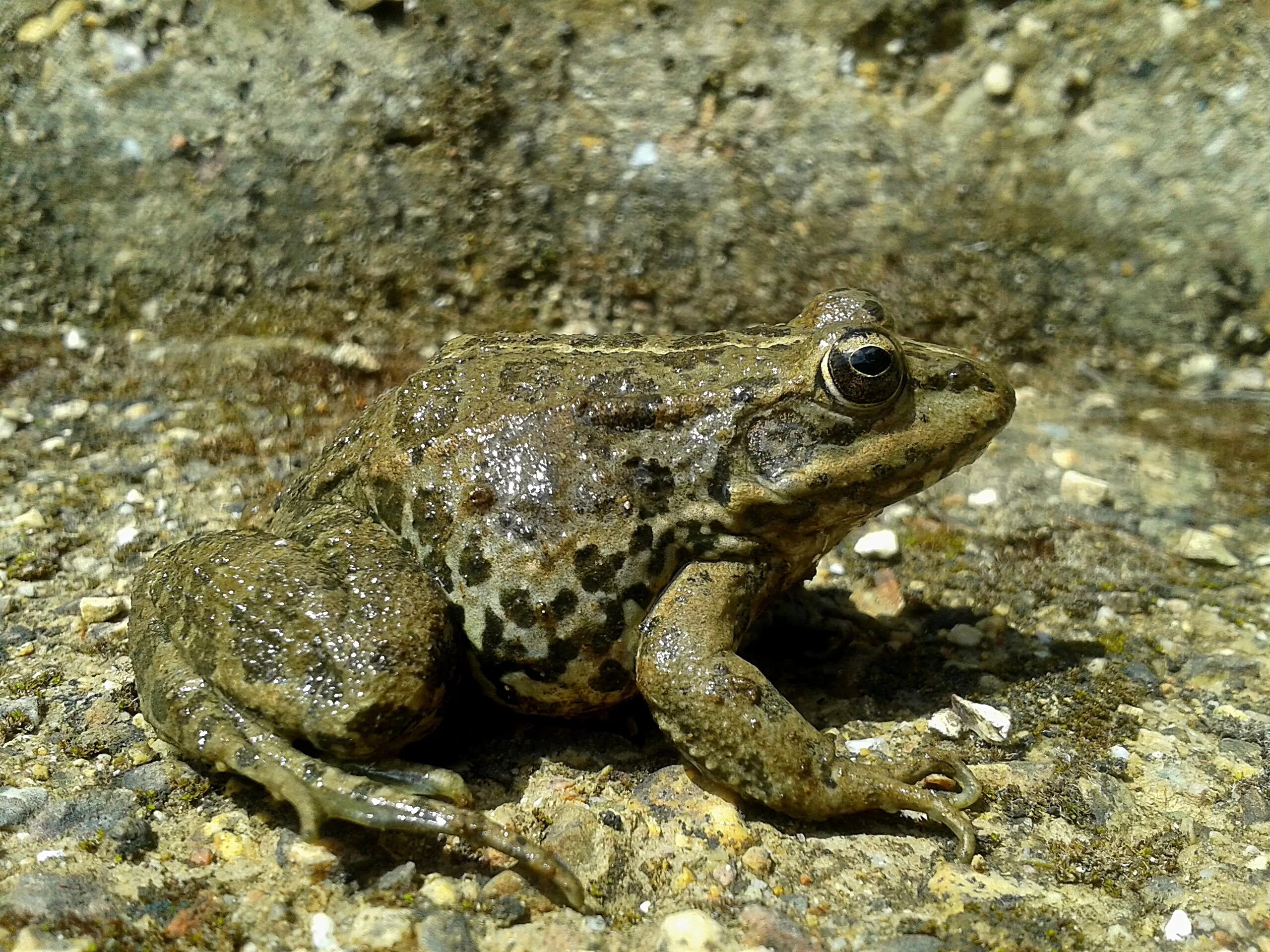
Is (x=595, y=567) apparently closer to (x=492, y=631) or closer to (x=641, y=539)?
(x=641, y=539)

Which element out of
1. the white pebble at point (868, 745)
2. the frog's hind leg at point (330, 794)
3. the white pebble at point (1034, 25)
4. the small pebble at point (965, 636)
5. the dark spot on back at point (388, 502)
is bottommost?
the white pebble at point (868, 745)

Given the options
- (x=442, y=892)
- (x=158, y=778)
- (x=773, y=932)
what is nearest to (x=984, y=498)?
(x=773, y=932)

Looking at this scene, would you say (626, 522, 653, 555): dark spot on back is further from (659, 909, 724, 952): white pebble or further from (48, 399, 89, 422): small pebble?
(48, 399, 89, 422): small pebble

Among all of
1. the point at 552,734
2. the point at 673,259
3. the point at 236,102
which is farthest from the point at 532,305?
the point at 552,734

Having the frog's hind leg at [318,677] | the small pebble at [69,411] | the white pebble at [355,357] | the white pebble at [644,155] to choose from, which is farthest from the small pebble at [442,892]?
the white pebble at [644,155]

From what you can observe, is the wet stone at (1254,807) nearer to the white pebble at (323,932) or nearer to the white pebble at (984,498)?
the white pebble at (984,498)

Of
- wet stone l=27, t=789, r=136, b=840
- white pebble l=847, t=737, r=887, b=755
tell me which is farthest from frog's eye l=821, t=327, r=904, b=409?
wet stone l=27, t=789, r=136, b=840

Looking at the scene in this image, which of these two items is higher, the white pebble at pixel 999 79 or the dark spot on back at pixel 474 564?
the white pebble at pixel 999 79
